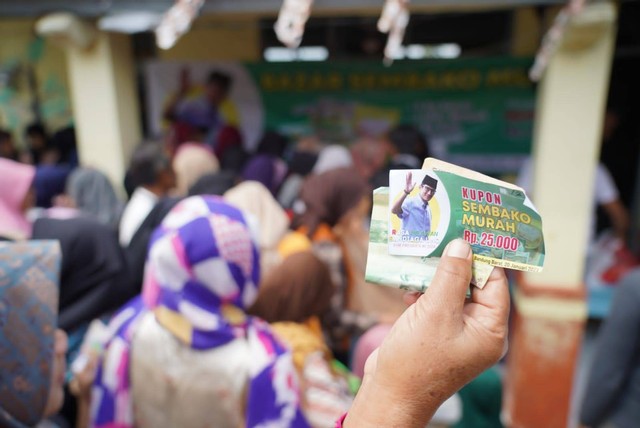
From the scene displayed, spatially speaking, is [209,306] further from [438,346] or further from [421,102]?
[421,102]

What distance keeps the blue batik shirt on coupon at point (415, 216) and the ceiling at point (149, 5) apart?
2401mm

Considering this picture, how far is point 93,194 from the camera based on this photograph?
11.4ft

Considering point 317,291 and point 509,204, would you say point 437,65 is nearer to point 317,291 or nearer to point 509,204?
point 317,291

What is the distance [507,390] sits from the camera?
380 cm

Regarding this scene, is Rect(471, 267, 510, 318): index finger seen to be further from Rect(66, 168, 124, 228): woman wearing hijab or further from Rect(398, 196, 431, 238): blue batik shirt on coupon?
Rect(66, 168, 124, 228): woman wearing hijab

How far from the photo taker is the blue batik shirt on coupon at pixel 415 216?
0.77 metres

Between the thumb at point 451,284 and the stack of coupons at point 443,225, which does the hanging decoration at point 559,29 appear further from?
the thumb at point 451,284

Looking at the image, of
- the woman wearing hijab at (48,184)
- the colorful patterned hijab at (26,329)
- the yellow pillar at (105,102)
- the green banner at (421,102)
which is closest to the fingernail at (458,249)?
the colorful patterned hijab at (26,329)

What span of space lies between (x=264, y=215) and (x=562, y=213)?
6.15 ft

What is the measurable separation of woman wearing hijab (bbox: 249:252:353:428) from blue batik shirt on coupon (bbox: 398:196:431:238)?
0.99 metres

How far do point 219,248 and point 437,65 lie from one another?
11.3 feet

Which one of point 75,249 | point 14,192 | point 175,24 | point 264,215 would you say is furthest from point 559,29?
point 14,192

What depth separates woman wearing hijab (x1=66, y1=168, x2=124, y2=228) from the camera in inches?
135

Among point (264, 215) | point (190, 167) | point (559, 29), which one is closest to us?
point (559, 29)
